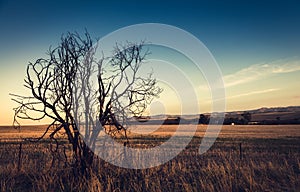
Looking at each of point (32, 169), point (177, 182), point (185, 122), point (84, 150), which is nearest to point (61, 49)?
point (84, 150)

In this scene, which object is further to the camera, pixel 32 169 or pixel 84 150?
pixel 32 169

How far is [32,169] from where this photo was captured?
10.5 m

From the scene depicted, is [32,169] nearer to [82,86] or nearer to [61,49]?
[82,86]

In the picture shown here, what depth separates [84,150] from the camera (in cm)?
919

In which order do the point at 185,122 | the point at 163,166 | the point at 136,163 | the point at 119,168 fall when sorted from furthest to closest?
the point at 185,122
the point at 163,166
the point at 136,163
the point at 119,168

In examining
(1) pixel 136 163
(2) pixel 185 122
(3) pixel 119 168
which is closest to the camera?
(3) pixel 119 168

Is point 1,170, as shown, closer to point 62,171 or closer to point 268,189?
point 62,171

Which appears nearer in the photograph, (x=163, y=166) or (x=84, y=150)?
(x=84, y=150)

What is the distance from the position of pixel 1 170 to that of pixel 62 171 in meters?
2.58

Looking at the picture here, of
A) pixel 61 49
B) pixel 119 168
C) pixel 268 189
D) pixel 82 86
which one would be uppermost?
pixel 61 49

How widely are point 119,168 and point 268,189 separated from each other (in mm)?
4618

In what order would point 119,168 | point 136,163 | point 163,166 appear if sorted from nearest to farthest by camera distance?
point 119,168
point 136,163
point 163,166

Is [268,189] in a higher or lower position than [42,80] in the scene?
lower

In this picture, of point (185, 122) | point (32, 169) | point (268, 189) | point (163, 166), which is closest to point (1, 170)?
point (32, 169)
